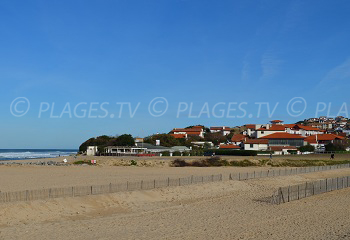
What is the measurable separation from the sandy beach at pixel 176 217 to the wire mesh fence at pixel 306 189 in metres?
0.66

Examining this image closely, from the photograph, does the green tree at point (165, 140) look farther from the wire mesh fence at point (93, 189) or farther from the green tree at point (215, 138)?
the wire mesh fence at point (93, 189)

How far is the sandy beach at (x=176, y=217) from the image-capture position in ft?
61.0

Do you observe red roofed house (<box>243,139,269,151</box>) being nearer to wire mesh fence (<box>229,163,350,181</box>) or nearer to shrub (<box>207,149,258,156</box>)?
shrub (<box>207,149,258,156</box>)

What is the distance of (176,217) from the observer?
2322 centimetres

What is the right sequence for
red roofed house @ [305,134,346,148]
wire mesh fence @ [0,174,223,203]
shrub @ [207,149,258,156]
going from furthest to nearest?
red roofed house @ [305,134,346,148] → shrub @ [207,149,258,156] → wire mesh fence @ [0,174,223,203]

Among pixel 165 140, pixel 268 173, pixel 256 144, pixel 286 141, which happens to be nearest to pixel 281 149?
pixel 256 144

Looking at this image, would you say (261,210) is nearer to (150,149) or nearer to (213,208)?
(213,208)

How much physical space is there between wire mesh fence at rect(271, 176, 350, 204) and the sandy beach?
25.9 inches

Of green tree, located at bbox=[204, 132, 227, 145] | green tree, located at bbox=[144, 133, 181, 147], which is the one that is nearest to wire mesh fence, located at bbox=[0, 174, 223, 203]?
green tree, located at bbox=[144, 133, 181, 147]

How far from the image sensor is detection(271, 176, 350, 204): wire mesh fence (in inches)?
1092

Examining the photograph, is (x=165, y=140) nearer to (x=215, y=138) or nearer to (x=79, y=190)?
(x=215, y=138)

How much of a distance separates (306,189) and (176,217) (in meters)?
12.0

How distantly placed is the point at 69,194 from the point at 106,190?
10.4ft

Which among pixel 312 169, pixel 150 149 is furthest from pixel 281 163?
pixel 150 149
